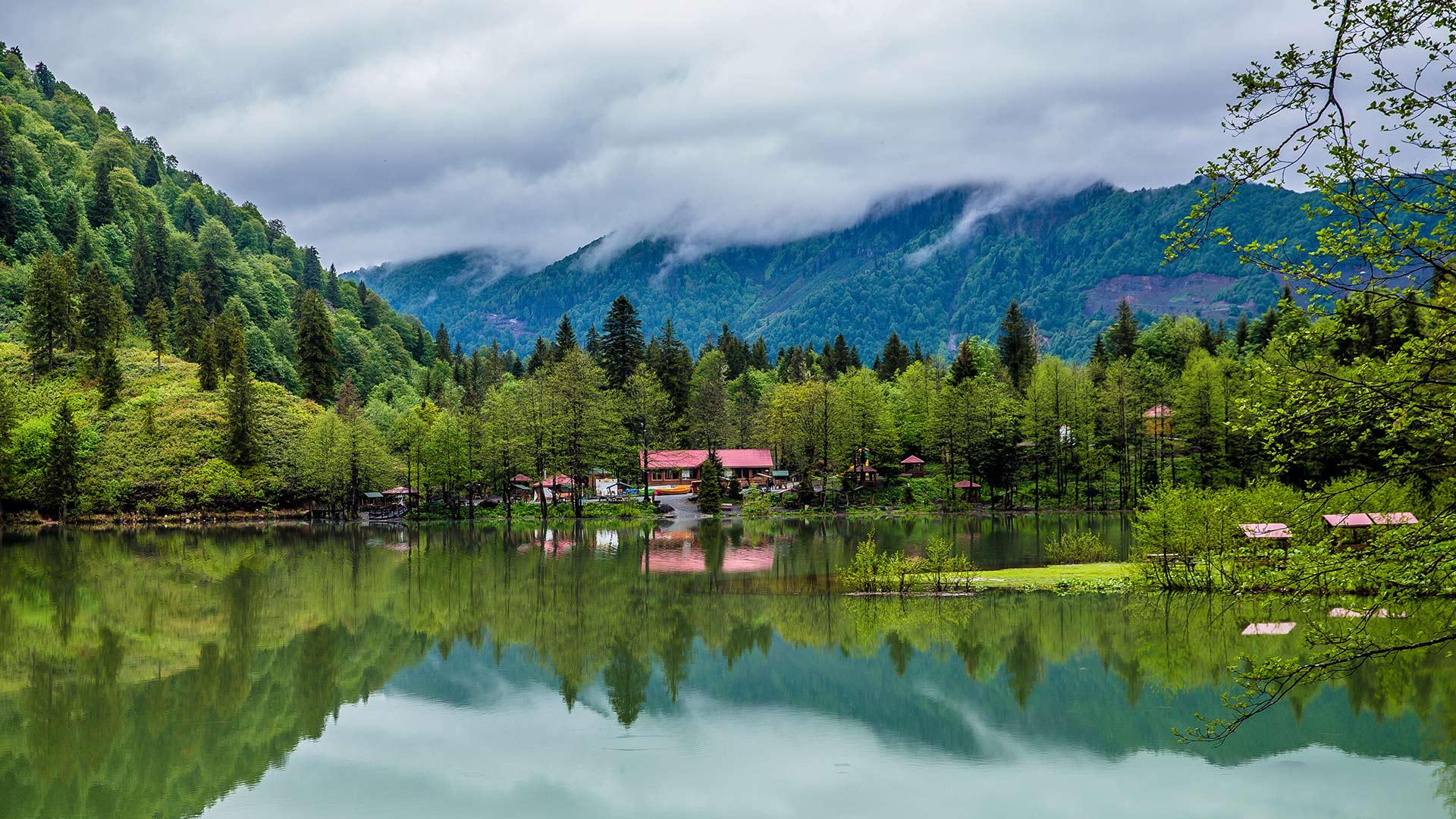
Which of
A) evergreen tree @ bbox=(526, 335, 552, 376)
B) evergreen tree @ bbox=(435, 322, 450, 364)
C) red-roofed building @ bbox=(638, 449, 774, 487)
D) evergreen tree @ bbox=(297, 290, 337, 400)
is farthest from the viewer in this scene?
evergreen tree @ bbox=(435, 322, 450, 364)

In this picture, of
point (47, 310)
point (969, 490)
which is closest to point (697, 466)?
point (969, 490)

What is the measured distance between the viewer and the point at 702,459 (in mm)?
93938

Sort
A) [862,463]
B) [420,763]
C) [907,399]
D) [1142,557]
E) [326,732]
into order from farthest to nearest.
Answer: [907,399] < [862,463] < [1142,557] < [326,732] < [420,763]

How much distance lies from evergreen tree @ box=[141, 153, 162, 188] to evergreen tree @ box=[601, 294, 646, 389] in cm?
11647

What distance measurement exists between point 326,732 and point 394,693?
3.13m

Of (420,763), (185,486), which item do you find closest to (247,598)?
(420,763)

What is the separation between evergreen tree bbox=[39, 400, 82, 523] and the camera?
74438 millimetres

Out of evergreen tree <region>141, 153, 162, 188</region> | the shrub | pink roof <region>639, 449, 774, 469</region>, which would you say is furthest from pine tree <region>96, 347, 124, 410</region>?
evergreen tree <region>141, 153, 162, 188</region>

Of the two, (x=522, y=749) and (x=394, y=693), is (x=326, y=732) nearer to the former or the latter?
(x=394, y=693)

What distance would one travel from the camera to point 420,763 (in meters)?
18.1

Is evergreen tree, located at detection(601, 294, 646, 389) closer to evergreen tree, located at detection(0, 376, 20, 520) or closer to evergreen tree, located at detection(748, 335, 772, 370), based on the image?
evergreen tree, located at detection(748, 335, 772, 370)

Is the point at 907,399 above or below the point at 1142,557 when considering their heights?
above

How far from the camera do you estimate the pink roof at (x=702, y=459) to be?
302 ft

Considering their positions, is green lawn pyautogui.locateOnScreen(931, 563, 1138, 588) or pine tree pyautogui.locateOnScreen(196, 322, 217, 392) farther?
pine tree pyautogui.locateOnScreen(196, 322, 217, 392)
